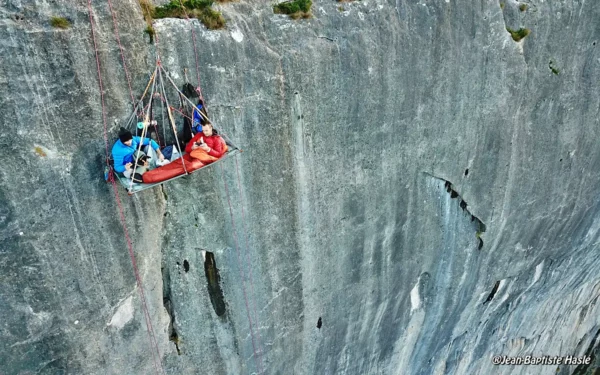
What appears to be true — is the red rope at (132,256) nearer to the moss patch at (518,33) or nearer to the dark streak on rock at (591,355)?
the moss patch at (518,33)

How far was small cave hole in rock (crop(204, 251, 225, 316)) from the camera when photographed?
26.0ft

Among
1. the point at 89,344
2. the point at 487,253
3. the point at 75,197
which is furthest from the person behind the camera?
the point at 487,253

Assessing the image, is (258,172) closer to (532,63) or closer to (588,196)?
(532,63)

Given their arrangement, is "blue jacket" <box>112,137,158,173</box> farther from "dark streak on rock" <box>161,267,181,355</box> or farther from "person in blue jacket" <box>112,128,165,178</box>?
"dark streak on rock" <box>161,267,181,355</box>

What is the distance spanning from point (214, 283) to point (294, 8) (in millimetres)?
4892

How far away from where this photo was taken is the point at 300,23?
24.0ft

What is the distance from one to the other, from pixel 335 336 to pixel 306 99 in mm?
5616

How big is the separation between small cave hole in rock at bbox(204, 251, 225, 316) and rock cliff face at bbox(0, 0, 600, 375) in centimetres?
3

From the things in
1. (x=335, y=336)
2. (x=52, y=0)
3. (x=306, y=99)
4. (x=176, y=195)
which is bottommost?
(x=335, y=336)

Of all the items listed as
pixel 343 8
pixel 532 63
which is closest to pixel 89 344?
pixel 343 8

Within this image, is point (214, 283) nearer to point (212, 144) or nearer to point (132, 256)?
point (132, 256)

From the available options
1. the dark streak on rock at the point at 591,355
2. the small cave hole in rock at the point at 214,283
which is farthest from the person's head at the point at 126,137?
the dark streak on rock at the point at 591,355

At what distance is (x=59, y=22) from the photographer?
5656 millimetres

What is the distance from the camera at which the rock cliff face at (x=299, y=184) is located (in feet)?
20.0
